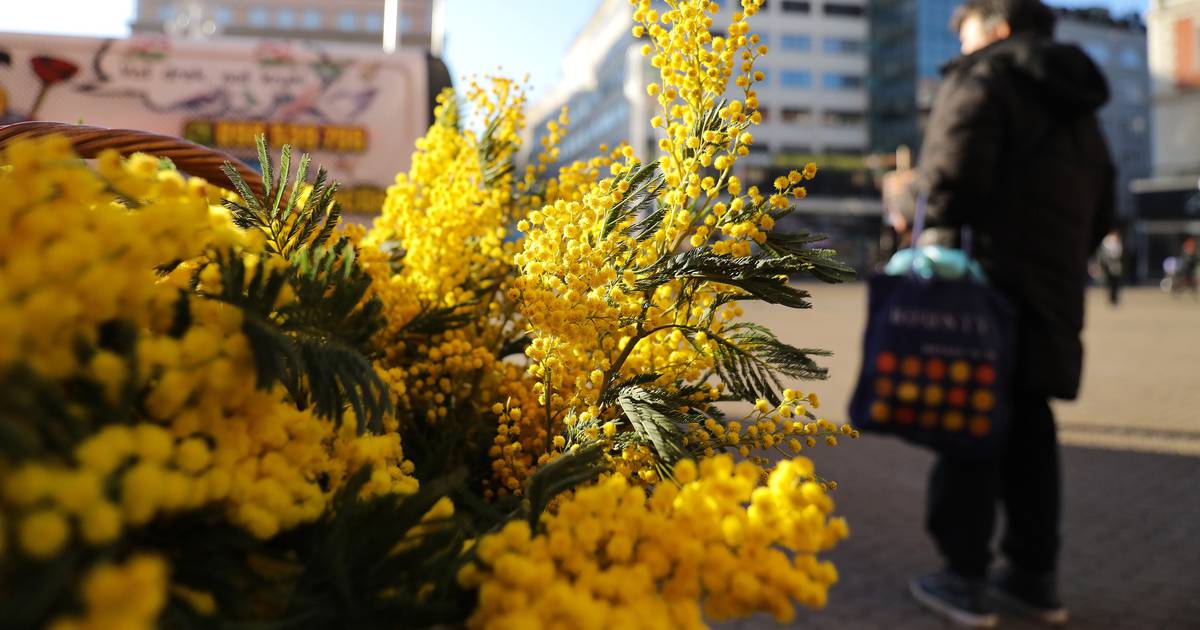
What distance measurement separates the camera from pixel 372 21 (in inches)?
2362

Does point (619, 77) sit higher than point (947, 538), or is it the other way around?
point (619, 77)

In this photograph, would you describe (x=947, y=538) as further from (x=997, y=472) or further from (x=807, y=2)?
(x=807, y=2)

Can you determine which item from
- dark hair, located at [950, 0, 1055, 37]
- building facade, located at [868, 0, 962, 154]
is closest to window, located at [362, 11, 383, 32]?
building facade, located at [868, 0, 962, 154]

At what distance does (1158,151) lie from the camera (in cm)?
Result: 3862

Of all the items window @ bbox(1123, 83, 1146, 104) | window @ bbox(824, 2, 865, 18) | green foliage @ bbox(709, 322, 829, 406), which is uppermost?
window @ bbox(824, 2, 865, 18)

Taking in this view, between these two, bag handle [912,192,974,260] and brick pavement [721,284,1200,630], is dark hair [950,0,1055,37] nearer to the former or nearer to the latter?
bag handle [912,192,974,260]

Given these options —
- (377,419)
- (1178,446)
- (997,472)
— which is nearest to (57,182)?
(377,419)

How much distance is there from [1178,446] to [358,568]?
291 inches

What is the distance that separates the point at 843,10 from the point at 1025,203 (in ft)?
172

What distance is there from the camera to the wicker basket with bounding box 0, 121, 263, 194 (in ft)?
2.69

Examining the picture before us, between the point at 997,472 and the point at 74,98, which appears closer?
the point at 997,472

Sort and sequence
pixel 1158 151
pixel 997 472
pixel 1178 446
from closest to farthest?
pixel 997 472 < pixel 1178 446 < pixel 1158 151

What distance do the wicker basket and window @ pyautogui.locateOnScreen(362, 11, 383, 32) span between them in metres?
63.8

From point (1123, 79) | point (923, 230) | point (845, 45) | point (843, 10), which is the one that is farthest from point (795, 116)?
point (923, 230)
